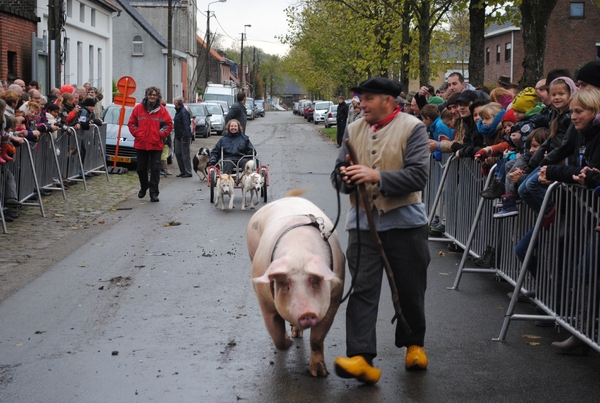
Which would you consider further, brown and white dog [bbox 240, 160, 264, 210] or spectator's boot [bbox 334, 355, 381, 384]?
brown and white dog [bbox 240, 160, 264, 210]

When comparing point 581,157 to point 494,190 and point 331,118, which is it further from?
point 331,118

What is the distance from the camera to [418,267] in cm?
567

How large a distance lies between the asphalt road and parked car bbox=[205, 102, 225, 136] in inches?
1408

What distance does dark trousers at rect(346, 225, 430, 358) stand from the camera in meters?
5.54

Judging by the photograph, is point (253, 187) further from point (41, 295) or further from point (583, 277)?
point (583, 277)

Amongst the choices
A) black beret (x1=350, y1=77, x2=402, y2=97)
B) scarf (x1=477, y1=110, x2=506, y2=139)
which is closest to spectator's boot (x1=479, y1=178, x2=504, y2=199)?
scarf (x1=477, y1=110, x2=506, y2=139)

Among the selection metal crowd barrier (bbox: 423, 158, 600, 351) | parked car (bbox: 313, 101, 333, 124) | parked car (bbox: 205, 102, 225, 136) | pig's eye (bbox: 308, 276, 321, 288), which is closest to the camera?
pig's eye (bbox: 308, 276, 321, 288)

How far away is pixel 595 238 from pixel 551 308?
3.35ft

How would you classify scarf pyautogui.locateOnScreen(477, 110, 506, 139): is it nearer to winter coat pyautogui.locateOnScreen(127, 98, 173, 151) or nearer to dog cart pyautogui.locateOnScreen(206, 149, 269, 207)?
dog cart pyautogui.locateOnScreen(206, 149, 269, 207)

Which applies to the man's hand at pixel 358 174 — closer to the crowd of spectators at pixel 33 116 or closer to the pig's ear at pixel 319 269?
the pig's ear at pixel 319 269

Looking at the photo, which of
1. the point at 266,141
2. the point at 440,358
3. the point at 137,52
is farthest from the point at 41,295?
the point at 137,52

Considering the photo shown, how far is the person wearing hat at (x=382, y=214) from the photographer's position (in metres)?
5.45

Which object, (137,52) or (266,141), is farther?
(137,52)

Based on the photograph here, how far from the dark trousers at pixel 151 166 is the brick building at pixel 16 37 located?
1283cm
